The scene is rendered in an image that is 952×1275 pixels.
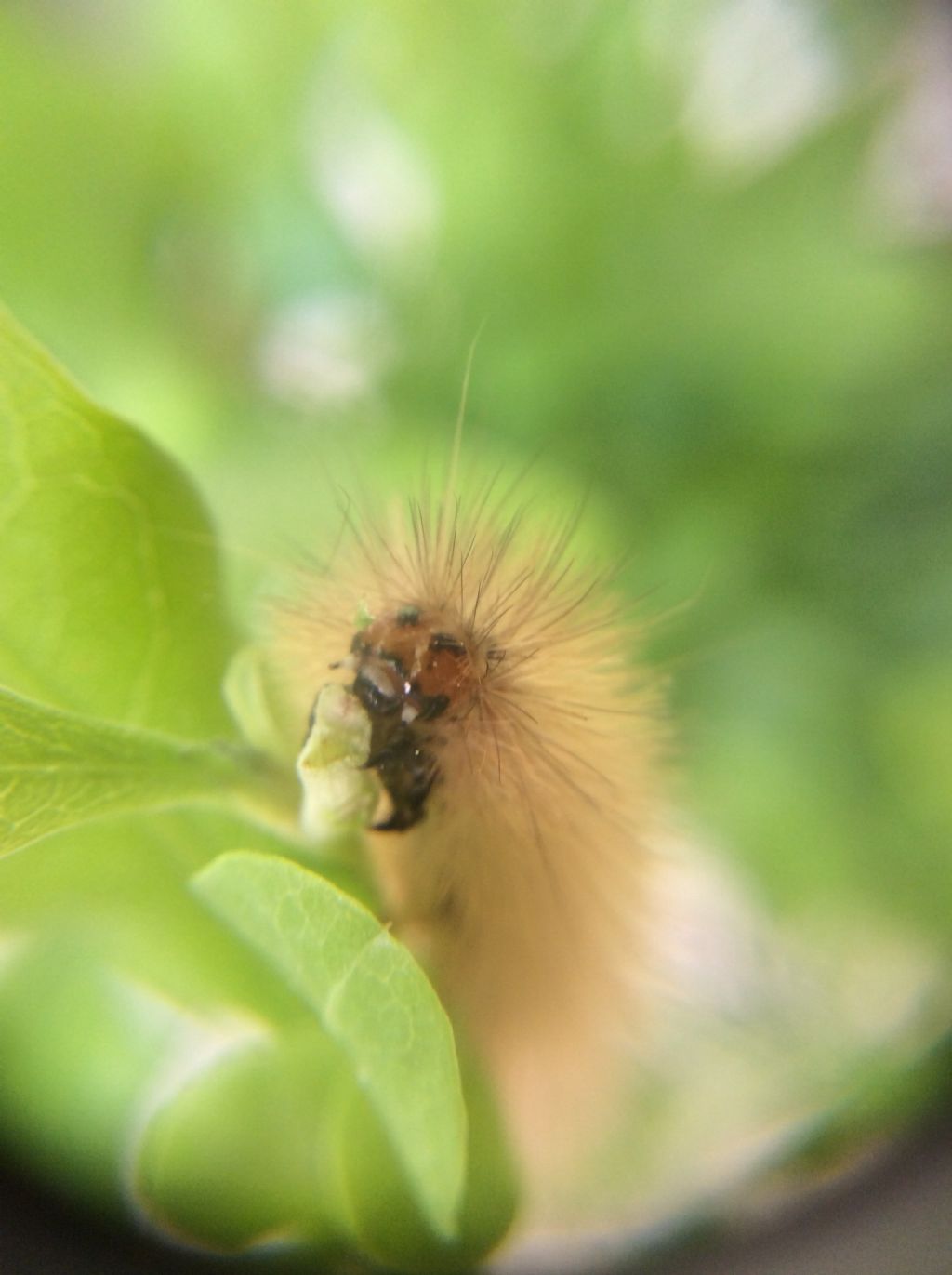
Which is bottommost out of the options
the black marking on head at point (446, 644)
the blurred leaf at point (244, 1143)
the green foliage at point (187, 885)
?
the blurred leaf at point (244, 1143)

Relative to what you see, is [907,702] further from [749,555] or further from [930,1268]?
[930,1268]

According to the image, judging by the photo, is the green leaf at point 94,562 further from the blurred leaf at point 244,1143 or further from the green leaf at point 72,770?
the blurred leaf at point 244,1143

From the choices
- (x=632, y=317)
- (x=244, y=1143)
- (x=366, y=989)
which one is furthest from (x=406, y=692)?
(x=632, y=317)

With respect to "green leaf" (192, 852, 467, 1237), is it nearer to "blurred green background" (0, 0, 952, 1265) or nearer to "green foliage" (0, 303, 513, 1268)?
"green foliage" (0, 303, 513, 1268)

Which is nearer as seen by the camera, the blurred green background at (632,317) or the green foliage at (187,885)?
the green foliage at (187,885)

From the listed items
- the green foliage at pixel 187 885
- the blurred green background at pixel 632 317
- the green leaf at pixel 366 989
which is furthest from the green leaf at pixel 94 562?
the blurred green background at pixel 632 317

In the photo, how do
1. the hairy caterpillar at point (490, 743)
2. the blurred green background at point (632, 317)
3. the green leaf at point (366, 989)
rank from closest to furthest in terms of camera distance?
the green leaf at point (366, 989) → the hairy caterpillar at point (490, 743) → the blurred green background at point (632, 317)

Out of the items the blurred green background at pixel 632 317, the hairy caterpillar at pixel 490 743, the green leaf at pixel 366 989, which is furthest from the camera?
the blurred green background at pixel 632 317

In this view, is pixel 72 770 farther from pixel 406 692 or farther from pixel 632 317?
pixel 632 317

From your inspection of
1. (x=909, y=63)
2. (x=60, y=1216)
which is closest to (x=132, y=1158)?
(x=60, y=1216)
